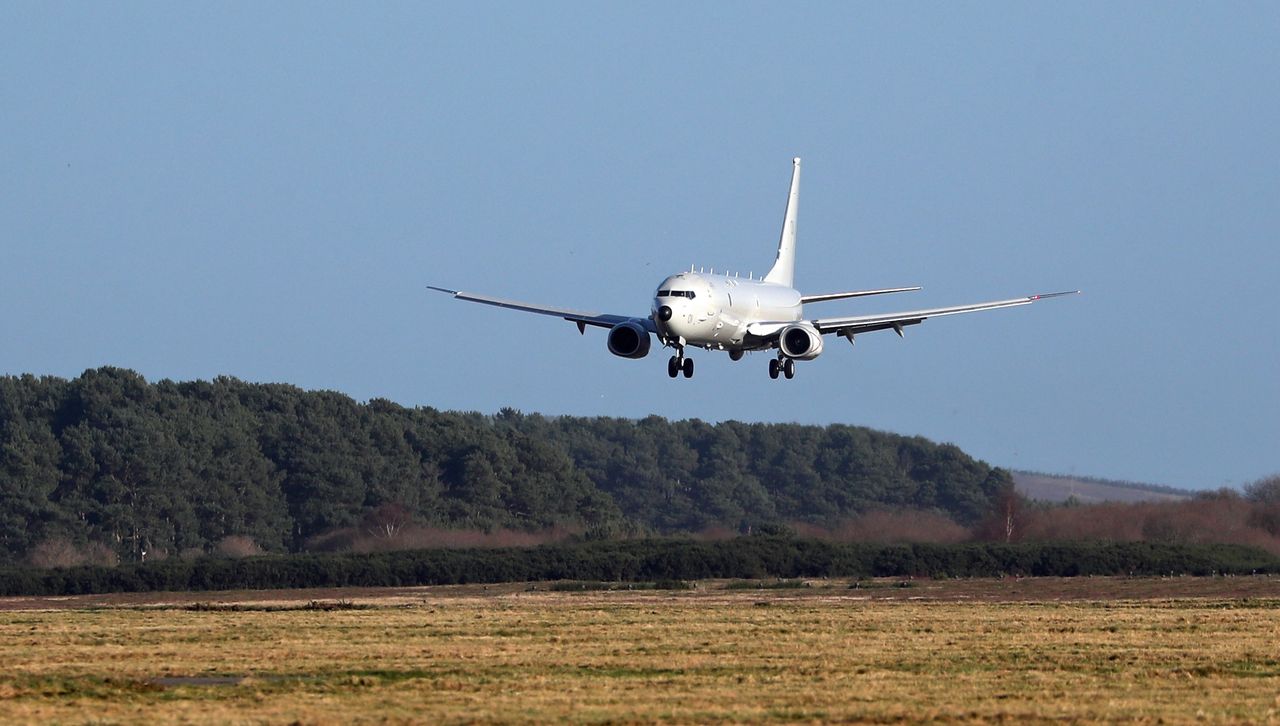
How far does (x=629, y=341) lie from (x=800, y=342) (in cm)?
610

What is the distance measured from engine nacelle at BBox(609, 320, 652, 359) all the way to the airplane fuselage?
179 cm

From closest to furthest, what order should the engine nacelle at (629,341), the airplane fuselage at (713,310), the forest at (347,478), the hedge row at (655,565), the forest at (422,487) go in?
1. the airplane fuselage at (713,310)
2. the engine nacelle at (629,341)
3. the hedge row at (655,565)
4. the forest at (422,487)
5. the forest at (347,478)

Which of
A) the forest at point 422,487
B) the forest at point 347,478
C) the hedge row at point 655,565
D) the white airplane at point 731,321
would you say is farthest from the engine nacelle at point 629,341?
the forest at point 347,478

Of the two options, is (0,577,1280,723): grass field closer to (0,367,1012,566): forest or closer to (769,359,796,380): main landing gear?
(769,359,796,380): main landing gear

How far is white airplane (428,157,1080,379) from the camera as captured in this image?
196 feet

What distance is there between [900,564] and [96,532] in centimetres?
4476

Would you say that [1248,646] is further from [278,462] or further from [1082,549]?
[278,462]

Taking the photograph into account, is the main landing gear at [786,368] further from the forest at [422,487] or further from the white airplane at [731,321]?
the forest at [422,487]

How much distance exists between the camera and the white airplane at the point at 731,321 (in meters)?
59.8

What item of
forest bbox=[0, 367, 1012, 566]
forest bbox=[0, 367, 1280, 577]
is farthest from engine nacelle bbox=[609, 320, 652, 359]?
forest bbox=[0, 367, 1012, 566]

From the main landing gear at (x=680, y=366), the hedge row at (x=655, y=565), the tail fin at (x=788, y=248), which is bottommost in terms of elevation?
the hedge row at (x=655, y=565)

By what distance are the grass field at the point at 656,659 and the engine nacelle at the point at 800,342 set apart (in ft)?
27.7

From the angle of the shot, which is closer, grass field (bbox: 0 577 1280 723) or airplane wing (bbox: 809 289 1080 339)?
grass field (bbox: 0 577 1280 723)

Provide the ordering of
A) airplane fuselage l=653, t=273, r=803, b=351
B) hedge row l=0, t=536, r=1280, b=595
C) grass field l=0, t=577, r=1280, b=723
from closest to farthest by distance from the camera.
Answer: grass field l=0, t=577, r=1280, b=723, airplane fuselage l=653, t=273, r=803, b=351, hedge row l=0, t=536, r=1280, b=595
